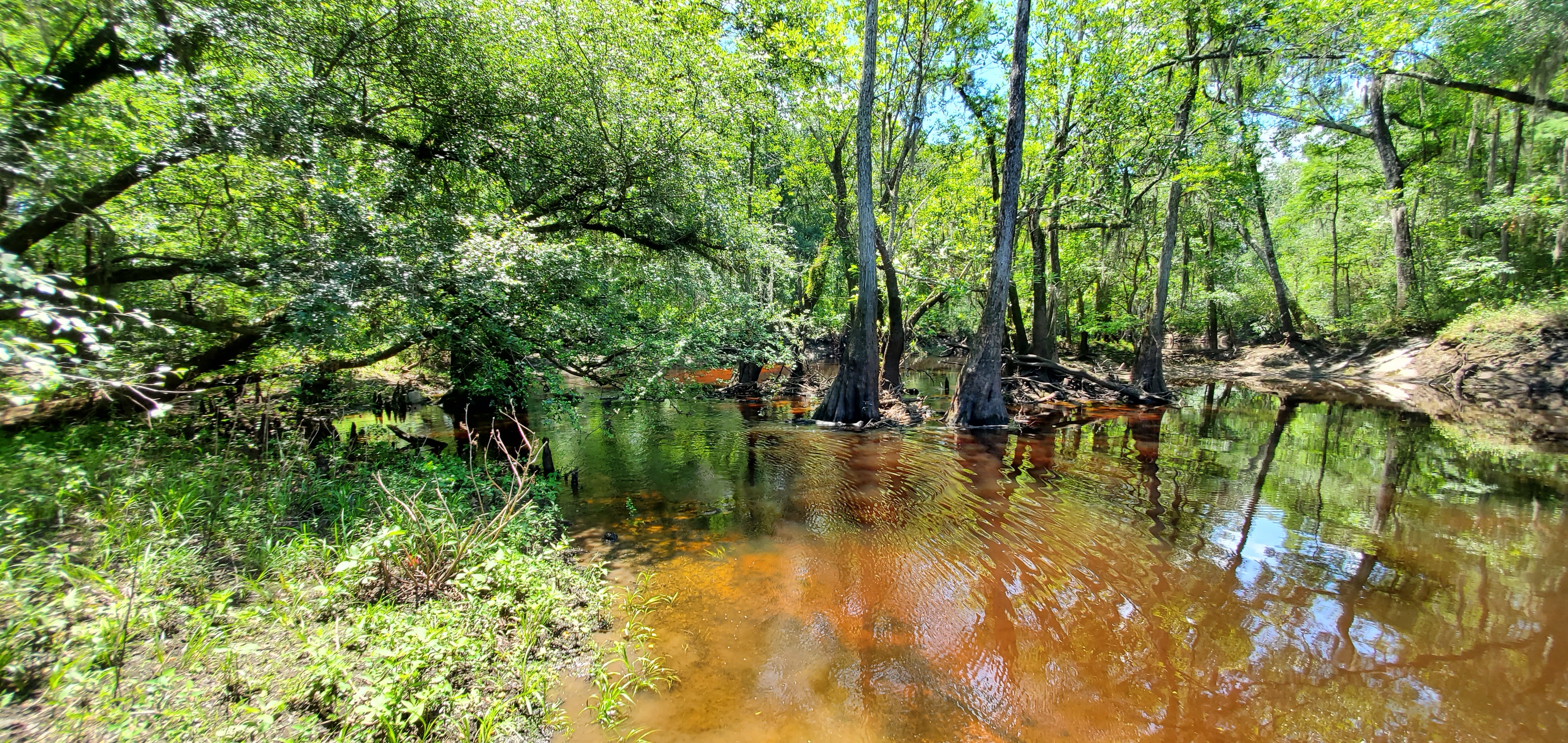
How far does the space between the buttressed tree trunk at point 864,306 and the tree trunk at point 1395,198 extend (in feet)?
68.9

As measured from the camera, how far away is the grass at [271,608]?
237 cm

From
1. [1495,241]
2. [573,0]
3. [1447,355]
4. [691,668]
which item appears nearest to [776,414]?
[573,0]

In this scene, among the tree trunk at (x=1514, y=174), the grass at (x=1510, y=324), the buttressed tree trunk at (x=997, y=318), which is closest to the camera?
the buttressed tree trunk at (x=997, y=318)

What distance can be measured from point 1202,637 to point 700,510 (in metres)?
5.10

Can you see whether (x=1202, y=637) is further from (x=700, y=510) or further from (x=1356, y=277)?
(x=1356, y=277)

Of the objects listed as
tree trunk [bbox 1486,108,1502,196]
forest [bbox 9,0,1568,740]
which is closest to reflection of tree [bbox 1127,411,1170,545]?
forest [bbox 9,0,1568,740]

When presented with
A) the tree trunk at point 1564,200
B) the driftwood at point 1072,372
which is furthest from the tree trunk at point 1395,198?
the driftwood at point 1072,372

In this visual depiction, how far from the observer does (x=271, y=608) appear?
3.18 m

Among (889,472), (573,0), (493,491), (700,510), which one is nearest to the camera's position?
(493,491)

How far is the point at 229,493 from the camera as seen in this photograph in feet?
14.3

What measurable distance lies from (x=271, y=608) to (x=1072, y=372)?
18.8m

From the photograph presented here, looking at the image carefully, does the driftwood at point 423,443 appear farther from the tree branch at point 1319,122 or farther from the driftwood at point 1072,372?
the tree branch at point 1319,122

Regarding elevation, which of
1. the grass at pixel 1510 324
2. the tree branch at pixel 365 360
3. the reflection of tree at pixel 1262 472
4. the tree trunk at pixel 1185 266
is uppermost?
the tree trunk at pixel 1185 266

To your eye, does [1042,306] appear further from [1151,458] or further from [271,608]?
[271,608]
